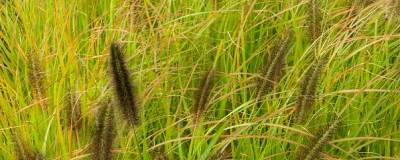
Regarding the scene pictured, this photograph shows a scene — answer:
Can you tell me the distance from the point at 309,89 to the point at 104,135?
1.45 ft

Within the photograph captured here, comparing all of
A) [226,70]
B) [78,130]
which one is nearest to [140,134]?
[78,130]

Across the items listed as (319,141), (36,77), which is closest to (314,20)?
(319,141)

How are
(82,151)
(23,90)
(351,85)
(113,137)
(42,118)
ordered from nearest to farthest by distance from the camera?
(113,137) < (82,151) < (42,118) < (351,85) < (23,90)

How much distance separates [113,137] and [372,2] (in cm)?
104

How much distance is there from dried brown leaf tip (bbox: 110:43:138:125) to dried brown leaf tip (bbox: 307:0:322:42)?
0.66 meters

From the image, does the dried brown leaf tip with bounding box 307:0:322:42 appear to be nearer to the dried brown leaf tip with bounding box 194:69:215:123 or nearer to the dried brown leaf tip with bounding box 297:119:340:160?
the dried brown leaf tip with bounding box 194:69:215:123

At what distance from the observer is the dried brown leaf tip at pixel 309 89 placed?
140cm

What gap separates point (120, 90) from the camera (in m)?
1.27

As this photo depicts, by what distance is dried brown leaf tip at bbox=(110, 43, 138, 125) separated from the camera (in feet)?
4.13

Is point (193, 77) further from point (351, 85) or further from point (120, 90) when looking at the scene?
point (120, 90)

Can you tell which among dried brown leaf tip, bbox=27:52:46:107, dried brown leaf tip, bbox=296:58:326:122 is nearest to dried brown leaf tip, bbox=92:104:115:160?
dried brown leaf tip, bbox=27:52:46:107

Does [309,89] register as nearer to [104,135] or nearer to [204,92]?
[204,92]

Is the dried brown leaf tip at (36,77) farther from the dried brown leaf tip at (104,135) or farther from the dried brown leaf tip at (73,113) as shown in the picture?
the dried brown leaf tip at (104,135)

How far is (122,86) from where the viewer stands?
1270 millimetres
